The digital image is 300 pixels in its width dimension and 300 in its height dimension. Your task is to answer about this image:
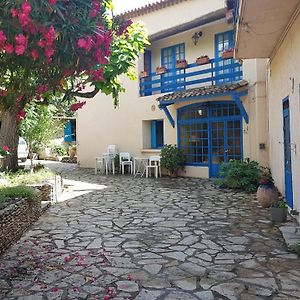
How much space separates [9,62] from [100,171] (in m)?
14.2

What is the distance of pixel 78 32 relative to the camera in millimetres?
3408

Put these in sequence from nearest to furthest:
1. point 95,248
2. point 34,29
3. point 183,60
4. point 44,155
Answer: point 34,29
point 95,248
point 183,60
point 44,155

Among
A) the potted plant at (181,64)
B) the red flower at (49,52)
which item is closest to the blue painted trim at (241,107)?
the potted plant at (181,64)

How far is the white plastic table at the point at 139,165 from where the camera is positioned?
16.3m

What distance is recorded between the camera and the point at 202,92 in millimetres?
13336

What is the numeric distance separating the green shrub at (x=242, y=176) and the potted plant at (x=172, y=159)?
3117 mm

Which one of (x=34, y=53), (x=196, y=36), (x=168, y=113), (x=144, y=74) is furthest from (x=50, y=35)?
(x=144, y=74)

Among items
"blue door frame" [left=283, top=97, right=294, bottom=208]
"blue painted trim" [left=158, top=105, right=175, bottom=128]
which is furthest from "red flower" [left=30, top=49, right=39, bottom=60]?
"blue painted trim" [left=158, top=105, right=175, bottom=128]

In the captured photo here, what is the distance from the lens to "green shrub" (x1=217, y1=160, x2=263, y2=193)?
1101 cm

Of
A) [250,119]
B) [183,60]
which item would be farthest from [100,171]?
[250,119]

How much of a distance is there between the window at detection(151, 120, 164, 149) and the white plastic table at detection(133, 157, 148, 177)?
3.05 feet

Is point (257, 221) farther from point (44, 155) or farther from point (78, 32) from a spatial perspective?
point (44, 155)

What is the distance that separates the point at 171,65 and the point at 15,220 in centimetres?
1165

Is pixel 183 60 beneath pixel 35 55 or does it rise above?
above
